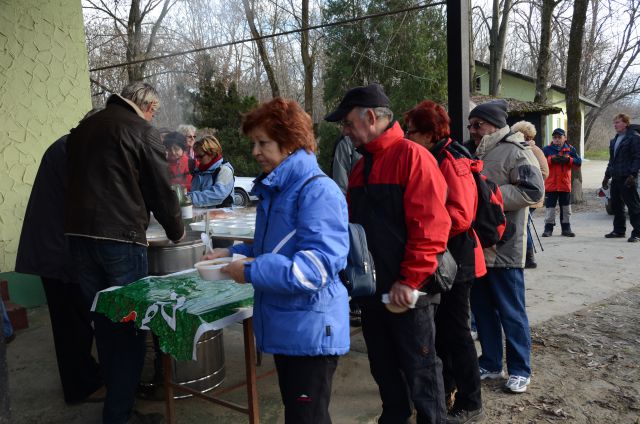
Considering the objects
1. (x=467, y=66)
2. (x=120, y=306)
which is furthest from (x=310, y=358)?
(x=467, y=66)

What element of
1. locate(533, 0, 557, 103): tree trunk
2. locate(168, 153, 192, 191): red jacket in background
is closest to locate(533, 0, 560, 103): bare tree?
locate(533, 0, 557, 103): tree trunk

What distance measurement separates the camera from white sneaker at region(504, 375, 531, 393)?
134 inches

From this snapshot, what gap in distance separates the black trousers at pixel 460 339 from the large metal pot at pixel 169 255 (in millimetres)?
1429

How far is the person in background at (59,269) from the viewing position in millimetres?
3174

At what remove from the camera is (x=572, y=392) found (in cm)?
342

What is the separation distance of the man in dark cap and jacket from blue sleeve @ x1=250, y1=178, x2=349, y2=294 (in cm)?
168

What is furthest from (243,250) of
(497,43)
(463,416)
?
(497,43)

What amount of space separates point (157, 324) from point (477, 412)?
6.00ft

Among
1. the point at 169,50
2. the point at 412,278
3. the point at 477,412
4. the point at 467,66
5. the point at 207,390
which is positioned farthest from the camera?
the point at 169,50

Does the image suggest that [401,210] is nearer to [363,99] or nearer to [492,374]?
[363,99]

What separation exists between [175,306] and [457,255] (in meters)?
1.41

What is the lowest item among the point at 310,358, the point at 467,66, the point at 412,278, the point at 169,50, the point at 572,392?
the point at 572,392

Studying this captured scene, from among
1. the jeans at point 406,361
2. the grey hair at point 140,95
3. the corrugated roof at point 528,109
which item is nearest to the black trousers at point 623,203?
the jeans at point 406,361

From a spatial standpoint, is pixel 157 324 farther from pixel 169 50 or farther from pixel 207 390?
pixel 169 50
